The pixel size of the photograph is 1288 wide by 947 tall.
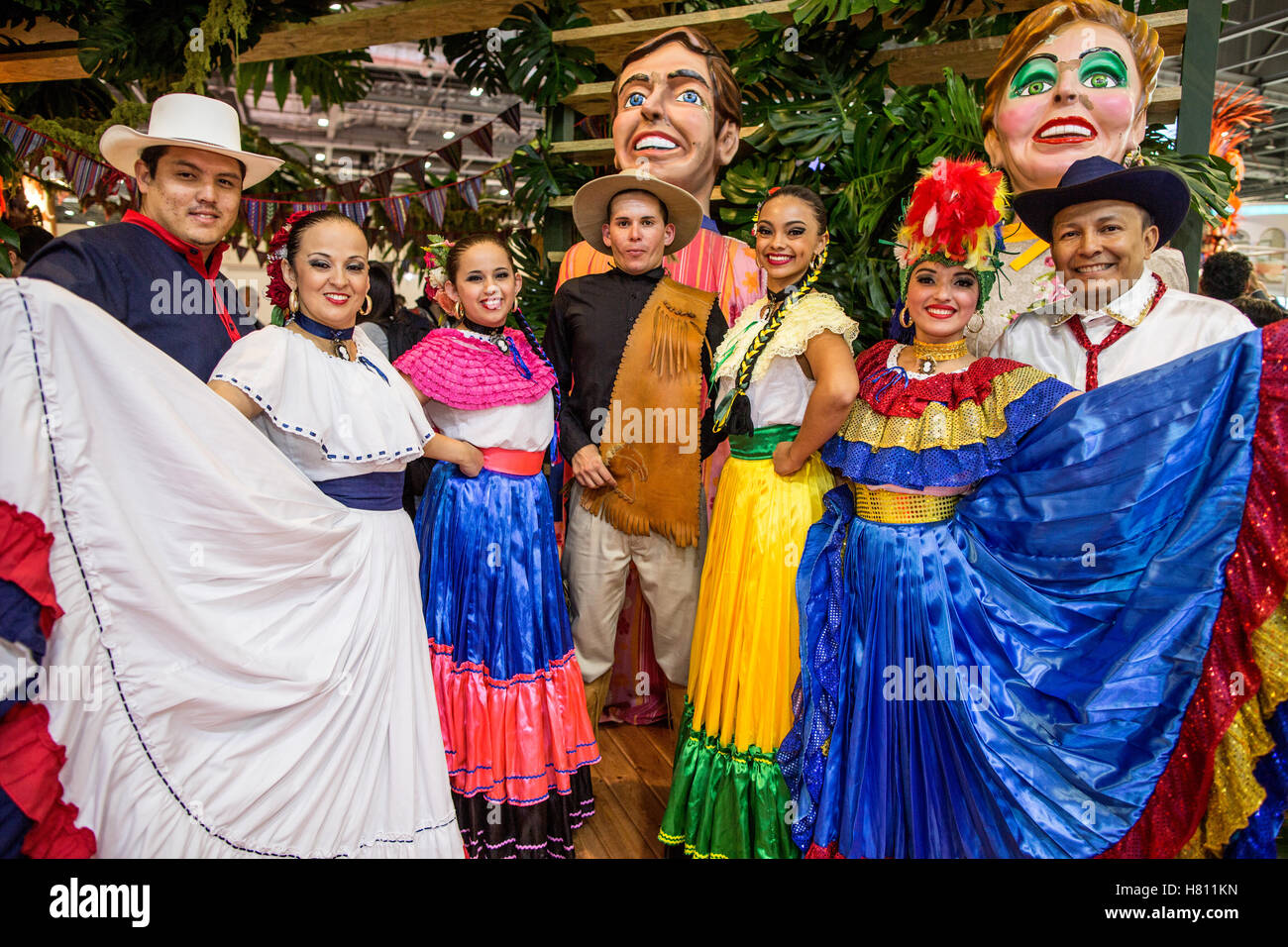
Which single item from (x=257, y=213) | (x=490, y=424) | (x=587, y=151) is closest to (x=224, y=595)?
(x=490, y=424)

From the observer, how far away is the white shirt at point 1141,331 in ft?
7.36

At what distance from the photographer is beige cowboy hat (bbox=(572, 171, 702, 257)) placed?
2680mm

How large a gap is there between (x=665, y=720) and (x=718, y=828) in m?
1.42

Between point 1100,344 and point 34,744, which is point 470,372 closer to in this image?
point 34,744

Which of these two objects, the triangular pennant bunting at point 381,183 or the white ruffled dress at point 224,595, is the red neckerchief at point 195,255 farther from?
the triangular pennant bunting at point 381,183

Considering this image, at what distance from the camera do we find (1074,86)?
2.62 m

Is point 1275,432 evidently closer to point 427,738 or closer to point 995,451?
point 995,451

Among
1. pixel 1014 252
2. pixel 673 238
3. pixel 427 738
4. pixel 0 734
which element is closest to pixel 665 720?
pixel 427 738

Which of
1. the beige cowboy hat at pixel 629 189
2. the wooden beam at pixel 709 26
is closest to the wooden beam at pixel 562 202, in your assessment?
the wooden beam at pixel 709 26

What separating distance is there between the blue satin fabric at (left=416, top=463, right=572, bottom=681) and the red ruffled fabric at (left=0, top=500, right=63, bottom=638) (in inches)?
43.2

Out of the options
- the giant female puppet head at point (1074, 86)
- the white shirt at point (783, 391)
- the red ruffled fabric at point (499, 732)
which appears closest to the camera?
the white shirt at point (783, 391)

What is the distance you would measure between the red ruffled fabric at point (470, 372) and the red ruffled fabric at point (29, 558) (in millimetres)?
1118

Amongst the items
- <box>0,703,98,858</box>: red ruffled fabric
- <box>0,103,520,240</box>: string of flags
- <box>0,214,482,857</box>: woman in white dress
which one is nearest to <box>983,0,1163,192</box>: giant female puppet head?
<box>0,214,482,857</box>: woman in white dress

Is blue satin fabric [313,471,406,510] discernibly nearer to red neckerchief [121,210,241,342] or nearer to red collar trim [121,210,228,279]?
red neckerchief [121,210,241,342]
